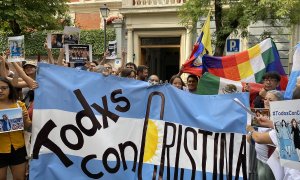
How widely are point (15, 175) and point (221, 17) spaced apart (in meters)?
9.30

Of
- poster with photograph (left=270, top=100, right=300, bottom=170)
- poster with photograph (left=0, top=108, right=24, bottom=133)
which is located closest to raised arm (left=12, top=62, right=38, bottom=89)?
poster with photograph (left=0, top=108, right=24, bottom=133)

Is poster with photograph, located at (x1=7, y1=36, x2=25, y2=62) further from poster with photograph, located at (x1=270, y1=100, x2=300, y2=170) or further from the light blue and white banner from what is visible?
poster with photograph, located at (x1=270, y1=100, x2=300, y2=170)

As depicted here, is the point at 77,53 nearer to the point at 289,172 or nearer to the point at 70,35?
the point at 70,35

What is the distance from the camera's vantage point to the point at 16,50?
480 cm

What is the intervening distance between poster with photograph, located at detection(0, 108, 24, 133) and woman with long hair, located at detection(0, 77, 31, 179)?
98mm

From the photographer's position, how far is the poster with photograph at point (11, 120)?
448cm

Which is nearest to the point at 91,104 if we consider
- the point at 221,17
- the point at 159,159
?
the point at 159,159

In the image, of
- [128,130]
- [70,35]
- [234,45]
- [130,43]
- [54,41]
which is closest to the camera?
[128,130]

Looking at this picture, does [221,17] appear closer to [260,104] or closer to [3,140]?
[260,104]

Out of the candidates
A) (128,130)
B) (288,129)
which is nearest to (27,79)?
(128,130)

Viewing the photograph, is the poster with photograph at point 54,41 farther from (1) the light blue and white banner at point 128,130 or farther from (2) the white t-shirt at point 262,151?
(2) the white t-shirt at point 262,151

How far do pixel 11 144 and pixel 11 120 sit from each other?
0.26m

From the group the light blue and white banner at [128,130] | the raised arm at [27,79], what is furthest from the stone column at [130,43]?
the light blue and white banner at [128,130]

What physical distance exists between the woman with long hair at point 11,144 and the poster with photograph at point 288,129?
256 cm
